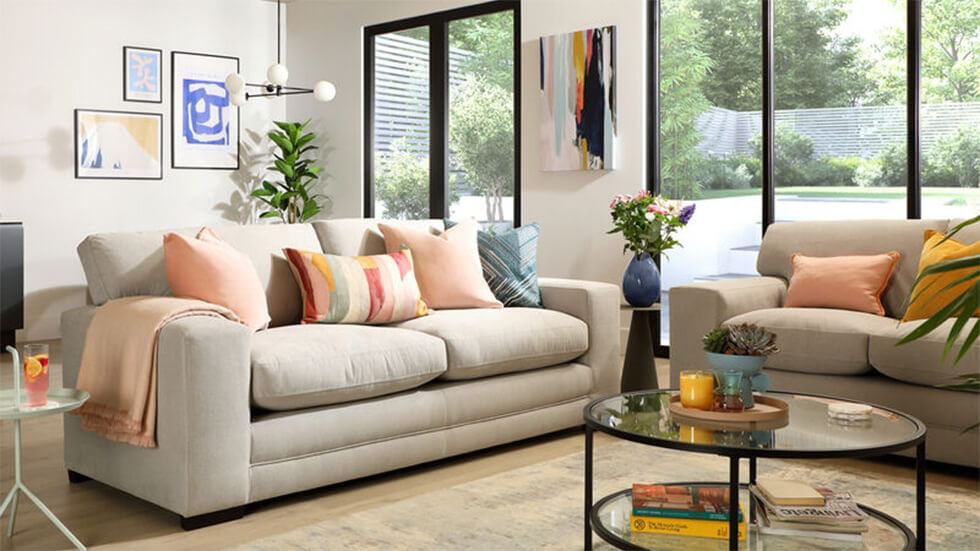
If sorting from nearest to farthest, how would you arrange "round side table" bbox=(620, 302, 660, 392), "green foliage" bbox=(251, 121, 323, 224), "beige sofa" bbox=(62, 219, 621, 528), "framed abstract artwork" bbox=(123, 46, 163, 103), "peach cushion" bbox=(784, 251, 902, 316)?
"beige sofa" bbox=(62, 219, 621, 528)
"peach cushion" bbox=(784, 251, 902, 316)
"round side table" bbox=(620, 302, 660, 392)
"framed abstract artwork" bbox=(123, 46, 163, 103)
"green foliage" bbox=(251, 121, 323, 224)

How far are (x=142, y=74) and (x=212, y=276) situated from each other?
440 cm

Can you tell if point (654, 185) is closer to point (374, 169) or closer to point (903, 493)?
point (374, 169)

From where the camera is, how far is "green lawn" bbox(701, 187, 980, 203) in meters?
4.79

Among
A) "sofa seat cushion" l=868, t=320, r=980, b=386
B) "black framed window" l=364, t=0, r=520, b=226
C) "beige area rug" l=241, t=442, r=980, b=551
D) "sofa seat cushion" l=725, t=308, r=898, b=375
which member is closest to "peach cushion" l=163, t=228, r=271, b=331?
"beige area rug" l=241, t=442, r=980, b=551

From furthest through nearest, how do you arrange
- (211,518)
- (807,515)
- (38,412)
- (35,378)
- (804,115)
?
(804,115), (211,518), (35,378), (38,412), (807,515)

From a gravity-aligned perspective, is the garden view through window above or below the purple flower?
above

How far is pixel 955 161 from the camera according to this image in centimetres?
479

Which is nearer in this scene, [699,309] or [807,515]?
[807,515]

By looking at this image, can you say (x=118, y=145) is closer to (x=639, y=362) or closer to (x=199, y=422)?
(x=639, y=362)

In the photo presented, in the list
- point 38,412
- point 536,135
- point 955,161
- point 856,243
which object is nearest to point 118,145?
point 536,135

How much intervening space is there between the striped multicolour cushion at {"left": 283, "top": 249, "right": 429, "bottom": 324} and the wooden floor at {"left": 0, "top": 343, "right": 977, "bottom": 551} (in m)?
0.60

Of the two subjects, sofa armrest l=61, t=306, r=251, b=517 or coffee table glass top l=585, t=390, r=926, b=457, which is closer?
coffee table glass top l=585, t=390, r=926, b=457

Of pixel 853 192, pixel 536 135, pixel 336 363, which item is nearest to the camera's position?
pixel 336 363

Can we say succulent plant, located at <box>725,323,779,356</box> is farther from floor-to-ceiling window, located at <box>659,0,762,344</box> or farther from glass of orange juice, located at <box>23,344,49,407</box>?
floor-to-ceiling window, located at <box>659,0,762,344</box>
